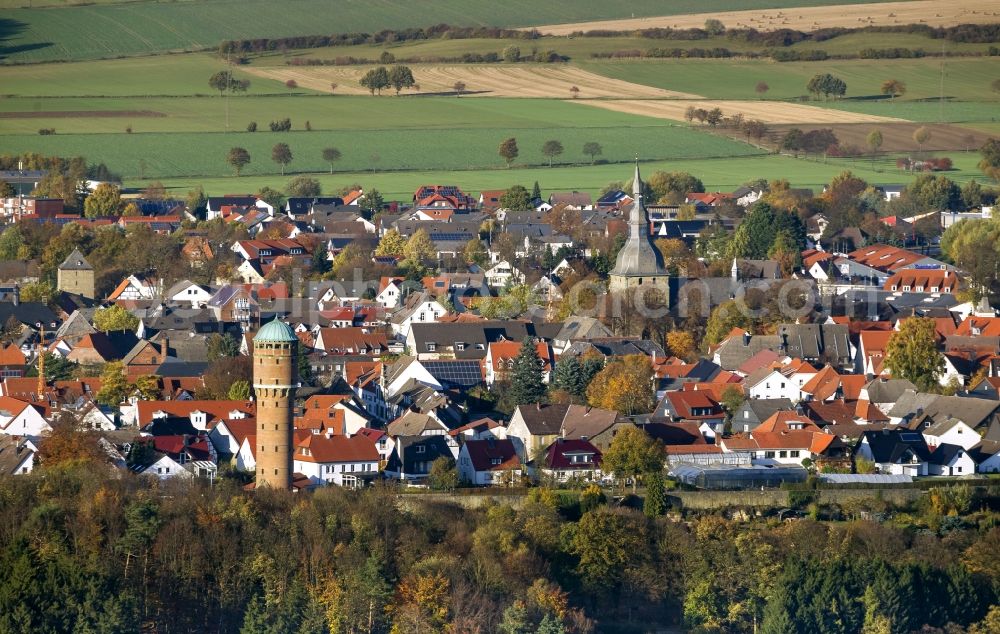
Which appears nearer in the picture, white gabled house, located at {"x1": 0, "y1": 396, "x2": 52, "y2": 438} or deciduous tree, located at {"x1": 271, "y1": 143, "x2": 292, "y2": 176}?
white gabled house, located at {"x1": 0, "y1": 396, "x2": 52, "y2": 438}

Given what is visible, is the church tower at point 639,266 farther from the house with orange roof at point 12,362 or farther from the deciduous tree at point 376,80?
the deciduous tree at point 376,80

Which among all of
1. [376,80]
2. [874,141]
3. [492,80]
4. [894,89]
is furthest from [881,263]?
[376,80]

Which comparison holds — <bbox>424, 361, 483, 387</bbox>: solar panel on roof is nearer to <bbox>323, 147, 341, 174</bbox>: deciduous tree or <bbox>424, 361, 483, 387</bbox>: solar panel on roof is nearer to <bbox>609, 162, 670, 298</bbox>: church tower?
<bbox>609, 162, 670, 298</bbox>: church tower

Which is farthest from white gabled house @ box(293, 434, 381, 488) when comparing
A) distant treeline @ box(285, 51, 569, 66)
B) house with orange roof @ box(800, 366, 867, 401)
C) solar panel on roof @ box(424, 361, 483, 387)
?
distant treeline @ box(285, 51, 569, 66)

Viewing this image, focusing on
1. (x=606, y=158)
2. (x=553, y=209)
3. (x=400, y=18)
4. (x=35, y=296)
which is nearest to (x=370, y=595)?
(x=35, y=296)

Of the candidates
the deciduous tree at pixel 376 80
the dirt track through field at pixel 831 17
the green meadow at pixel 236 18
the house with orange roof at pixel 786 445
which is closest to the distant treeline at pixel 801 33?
the dirt track through field at pixel 831 17

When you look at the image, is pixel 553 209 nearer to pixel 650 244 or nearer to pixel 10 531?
pixel 650 244
